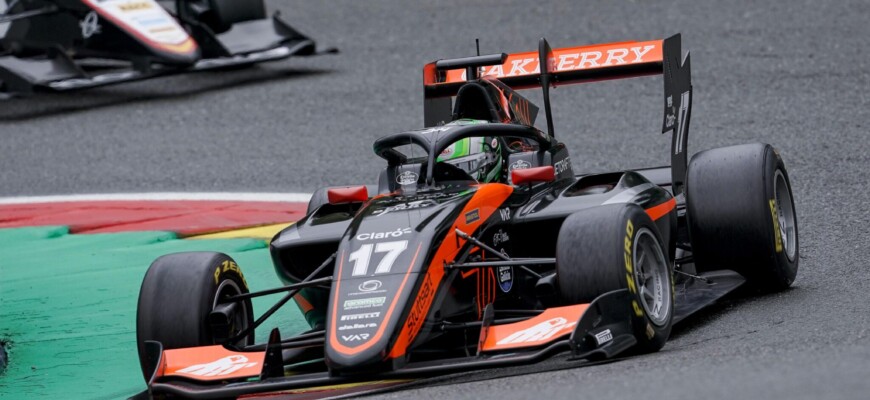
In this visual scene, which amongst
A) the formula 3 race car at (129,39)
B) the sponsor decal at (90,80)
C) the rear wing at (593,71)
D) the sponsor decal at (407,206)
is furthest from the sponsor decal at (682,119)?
the sponsor decal at (90,80)

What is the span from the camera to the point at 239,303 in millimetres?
6168

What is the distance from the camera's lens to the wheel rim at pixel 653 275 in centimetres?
568

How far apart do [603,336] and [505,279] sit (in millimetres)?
845

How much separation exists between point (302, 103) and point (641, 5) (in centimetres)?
471

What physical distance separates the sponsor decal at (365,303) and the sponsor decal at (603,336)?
2.68ft

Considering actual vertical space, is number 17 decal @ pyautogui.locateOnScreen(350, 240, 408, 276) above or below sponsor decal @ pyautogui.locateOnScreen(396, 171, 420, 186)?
below

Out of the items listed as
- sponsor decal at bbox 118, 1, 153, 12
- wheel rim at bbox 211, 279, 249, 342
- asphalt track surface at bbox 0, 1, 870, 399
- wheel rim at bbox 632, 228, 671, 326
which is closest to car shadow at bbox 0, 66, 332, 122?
asphalt track surface at bbox 0, 1, 870, 399

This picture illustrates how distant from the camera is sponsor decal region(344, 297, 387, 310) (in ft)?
17.3

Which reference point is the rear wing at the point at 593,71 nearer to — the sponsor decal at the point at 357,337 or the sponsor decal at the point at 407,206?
the sponsor decal at the point at 407,206

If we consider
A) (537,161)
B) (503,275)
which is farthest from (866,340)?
(537,161)

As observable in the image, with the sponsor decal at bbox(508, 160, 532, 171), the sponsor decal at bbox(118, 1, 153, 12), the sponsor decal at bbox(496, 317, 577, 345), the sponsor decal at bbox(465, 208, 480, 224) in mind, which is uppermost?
the sponsor decal at bbox(118, 1, 153, 12)

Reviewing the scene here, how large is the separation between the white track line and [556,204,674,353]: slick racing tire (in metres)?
4.91

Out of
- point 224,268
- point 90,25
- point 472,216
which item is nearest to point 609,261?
point 472,216

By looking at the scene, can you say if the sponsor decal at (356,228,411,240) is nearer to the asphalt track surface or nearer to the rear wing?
the asphalt track surface
